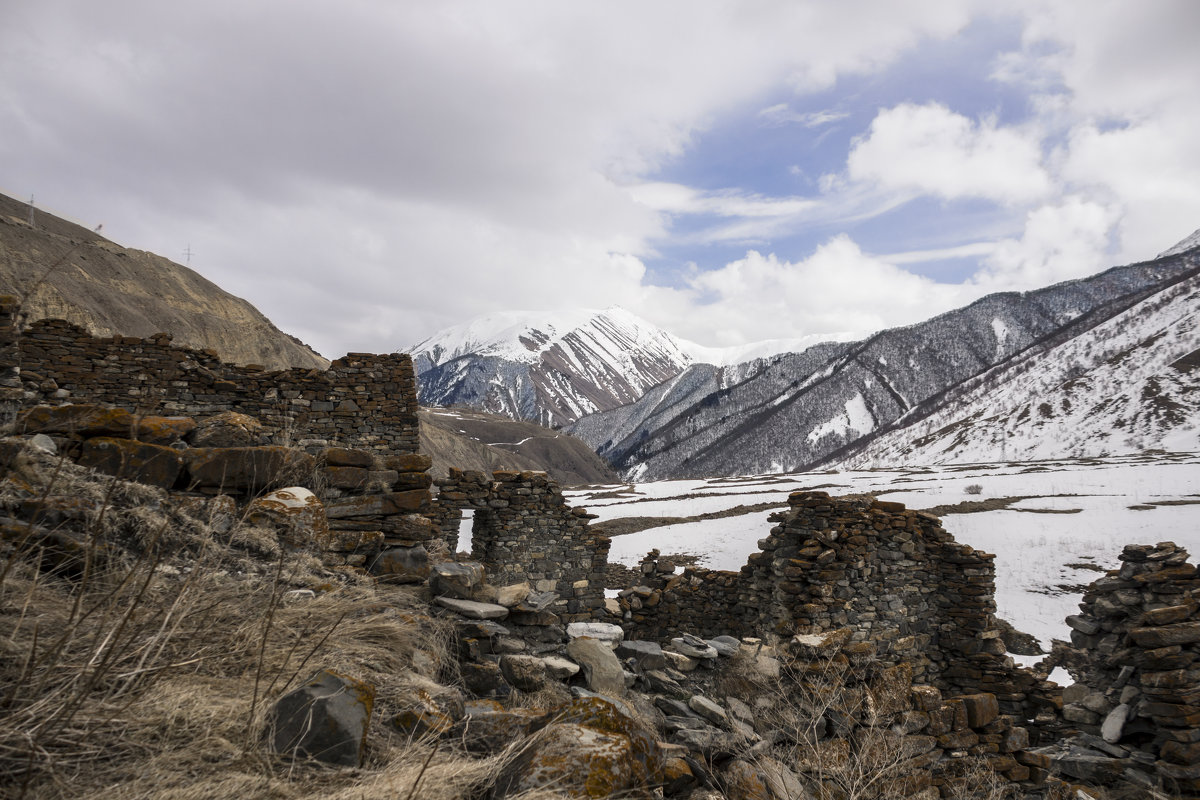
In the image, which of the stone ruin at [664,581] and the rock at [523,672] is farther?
the stone ruin at [664,581]

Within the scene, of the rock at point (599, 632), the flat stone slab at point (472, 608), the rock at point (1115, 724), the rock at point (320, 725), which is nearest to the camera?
the rock at point (320, 725)

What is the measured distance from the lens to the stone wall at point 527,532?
12.1m

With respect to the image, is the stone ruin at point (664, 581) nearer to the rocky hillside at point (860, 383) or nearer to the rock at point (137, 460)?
the rock at point (137, 460)

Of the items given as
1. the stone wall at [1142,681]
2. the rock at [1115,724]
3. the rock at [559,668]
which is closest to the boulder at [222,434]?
the rock at [559,668]

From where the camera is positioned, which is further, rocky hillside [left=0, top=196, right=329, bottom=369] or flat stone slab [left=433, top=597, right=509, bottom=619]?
rocky hillside [left=0, top=196, right=329, bottom=369]

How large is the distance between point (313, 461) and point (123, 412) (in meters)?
1.52

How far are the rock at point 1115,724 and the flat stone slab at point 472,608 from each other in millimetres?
8159

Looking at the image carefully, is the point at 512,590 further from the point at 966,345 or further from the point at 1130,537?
the point at 966,345

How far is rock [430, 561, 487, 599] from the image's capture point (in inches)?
214

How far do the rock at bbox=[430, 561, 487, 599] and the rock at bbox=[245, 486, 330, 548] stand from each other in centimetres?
104

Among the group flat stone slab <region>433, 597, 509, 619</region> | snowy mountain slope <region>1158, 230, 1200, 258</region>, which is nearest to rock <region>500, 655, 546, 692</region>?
flat stone slab <region>433, 597, 509, 619</region>

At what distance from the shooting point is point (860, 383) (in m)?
117

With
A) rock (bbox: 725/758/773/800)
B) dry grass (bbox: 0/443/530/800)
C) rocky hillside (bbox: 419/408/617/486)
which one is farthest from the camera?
rocky hillside (bbox: 419/408/617/486)

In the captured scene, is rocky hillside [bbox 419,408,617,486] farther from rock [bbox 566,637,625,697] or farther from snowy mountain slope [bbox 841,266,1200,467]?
rock [bbox 566,637,625,697]
